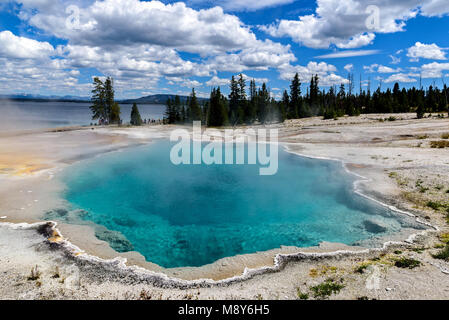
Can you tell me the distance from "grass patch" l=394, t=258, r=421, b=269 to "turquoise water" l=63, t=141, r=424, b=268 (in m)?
3.03

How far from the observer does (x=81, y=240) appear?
10531mm

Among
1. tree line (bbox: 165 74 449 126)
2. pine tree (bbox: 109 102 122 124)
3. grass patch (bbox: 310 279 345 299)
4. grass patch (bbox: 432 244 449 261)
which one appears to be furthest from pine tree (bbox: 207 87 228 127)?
grass patch (bbox: 310 279 345 299)

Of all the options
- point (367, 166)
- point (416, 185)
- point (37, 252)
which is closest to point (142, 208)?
point (37, 252)

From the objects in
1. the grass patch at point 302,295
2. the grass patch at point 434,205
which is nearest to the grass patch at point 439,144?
the grass patch at point 434,205

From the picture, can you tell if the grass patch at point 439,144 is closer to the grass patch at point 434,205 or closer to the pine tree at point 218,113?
the grass patch at point 434,205

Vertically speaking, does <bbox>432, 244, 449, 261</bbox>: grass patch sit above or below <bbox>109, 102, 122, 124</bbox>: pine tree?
below

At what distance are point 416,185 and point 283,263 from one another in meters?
11.8

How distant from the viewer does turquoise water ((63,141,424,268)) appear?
11.6 metres

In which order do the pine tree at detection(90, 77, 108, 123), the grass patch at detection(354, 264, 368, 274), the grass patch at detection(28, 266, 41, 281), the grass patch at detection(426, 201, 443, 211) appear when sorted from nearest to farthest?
the grass patch at detection(28, 266, 41, 281), the grass patch at detection(354, 264, 368, 274), the grass patch at detection(426, 201, 443, 211), the pine tree at detection(90, 77, 108, 123)

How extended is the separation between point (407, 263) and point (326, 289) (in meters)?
2.95

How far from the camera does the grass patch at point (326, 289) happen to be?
690 centimetres

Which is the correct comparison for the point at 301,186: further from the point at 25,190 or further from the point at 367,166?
the point at 25,190

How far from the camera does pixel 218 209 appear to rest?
51.0 feet

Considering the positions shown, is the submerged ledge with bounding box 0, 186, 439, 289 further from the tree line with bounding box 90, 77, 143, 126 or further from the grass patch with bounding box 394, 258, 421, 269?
the tree line with bounding box 90, 77, 143, 126
